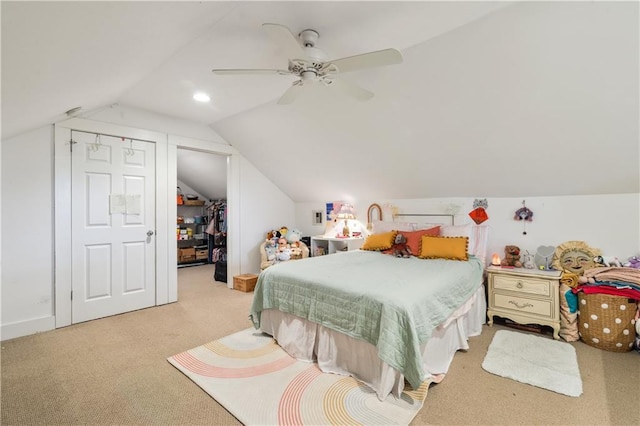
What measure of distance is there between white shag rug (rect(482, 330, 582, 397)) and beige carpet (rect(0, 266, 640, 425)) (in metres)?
0.06

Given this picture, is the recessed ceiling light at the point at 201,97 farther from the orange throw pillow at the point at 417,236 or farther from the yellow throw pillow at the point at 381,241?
the orange throw pillow at the point at 417,236

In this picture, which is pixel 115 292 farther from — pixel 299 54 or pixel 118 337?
pixel 299 54

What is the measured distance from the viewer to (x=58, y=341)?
2795 mm

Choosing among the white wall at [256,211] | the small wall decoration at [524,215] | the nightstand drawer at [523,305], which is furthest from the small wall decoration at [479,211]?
the white wall at [256,211]

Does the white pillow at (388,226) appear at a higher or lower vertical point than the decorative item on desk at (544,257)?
higher

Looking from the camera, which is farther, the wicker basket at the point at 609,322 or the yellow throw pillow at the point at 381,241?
the yellow throw pillow at the point at 381,241

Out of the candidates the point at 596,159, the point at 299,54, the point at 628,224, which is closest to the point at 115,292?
the point at 299,54

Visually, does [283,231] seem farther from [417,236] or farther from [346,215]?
[417,236]

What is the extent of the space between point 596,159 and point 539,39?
1.36 m

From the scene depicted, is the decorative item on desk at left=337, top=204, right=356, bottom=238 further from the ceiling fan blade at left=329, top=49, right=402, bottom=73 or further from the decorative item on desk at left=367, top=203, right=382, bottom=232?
the ceiling fan blade at left=329, top=49, right=402, bottom=73

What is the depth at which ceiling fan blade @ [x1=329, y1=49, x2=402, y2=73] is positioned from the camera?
1729 mm

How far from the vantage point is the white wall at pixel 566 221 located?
9.25 ft

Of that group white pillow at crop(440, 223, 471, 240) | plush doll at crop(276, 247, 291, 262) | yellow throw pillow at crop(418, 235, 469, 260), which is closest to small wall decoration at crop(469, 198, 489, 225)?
white pillow at crop(440, 223, 471, 240)

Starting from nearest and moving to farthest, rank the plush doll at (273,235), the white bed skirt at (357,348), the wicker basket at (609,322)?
the white bed skirt at (357,348)
the wicker basket at (609,322)
the plush doll at (273,235)
